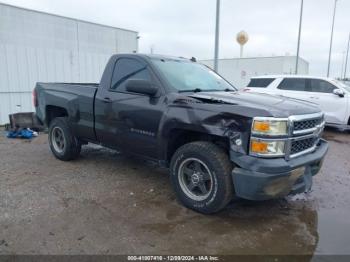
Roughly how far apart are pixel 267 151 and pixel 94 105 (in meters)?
2.93

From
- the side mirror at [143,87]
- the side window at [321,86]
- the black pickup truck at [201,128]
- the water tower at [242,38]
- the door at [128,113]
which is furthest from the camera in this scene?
the water tower at [242,38]

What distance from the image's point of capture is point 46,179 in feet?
15.4

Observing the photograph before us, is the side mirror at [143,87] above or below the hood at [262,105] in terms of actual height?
above

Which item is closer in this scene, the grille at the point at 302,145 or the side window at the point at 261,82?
the grille at the point at 302,145

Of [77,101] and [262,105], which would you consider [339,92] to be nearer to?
[262,105]

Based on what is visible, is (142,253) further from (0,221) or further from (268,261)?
(0,221)

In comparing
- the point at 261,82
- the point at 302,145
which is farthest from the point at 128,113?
the point at 261,82

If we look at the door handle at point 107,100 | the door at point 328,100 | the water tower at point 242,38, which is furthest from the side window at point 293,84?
the water tower at point 242,38

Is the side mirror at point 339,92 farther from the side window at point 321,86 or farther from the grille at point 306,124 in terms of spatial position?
the grille at point 306,124


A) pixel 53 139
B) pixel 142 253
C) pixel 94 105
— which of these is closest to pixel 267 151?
pixel 142 253

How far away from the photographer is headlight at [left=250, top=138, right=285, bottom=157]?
3041mm

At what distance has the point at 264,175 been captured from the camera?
3.00 meters

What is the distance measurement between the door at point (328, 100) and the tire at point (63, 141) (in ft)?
25.6

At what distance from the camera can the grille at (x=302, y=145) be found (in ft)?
10.8
